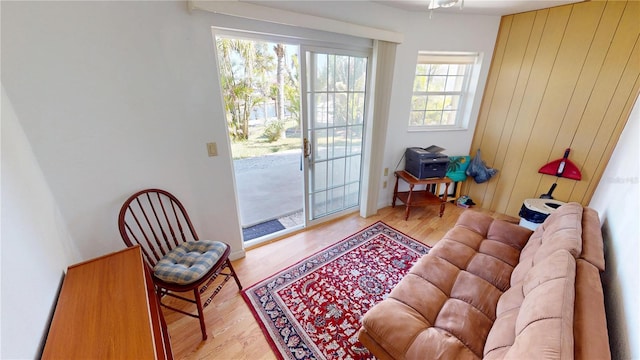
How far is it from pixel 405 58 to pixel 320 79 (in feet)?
3.41

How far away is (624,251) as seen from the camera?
1074mm

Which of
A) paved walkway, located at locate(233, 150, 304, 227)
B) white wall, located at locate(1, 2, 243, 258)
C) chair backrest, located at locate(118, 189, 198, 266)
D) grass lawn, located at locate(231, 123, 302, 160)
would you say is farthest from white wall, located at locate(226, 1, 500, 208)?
grass lawn, located at locate(231, 123, 302, 160)

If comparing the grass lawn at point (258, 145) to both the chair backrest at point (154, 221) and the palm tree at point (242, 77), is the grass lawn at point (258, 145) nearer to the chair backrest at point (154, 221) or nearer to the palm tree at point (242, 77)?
the palm tree at point (242, 77)

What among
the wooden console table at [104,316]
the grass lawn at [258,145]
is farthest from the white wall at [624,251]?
the grass lawn at [258,145]

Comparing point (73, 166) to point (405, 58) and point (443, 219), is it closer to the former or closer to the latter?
point (405, 58)

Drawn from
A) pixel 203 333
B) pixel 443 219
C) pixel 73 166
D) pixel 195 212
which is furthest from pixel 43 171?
pixel 443 219

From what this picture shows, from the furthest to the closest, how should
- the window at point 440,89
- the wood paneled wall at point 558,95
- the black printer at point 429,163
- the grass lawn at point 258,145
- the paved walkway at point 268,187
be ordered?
the grass lawn at point 258,145, the paved walkway at point 268,187, the window at point 440,89, the black printer at point 429,163, the wood paneled wall at point 558,95

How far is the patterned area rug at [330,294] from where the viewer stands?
1.43 m

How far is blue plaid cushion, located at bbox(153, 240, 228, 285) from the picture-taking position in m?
1.37

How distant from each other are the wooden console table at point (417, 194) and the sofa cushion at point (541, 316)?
62.5 inches

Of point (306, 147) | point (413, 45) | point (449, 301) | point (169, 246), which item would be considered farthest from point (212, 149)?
point (413, 45)

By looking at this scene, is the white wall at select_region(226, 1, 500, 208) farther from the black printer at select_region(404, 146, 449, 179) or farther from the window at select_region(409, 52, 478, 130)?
the black printer at select_region(404, 146, 449, 179)

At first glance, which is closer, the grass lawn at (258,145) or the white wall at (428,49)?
the white wall at (428,49)

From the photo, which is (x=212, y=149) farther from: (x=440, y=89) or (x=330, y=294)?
(x=440, y=89)
